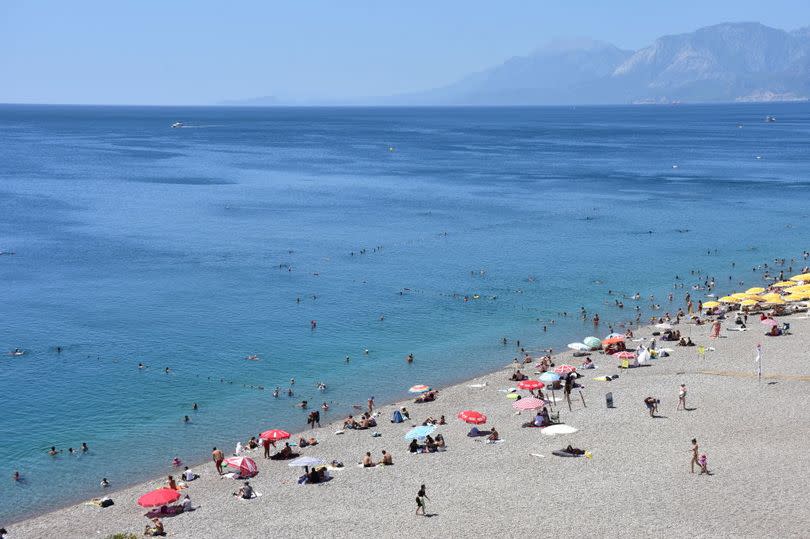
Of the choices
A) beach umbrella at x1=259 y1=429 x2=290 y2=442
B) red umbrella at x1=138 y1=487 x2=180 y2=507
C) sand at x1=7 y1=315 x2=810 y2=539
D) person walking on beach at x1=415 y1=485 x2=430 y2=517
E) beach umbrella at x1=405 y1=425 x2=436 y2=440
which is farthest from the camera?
beach umbrella at x1=259 y1=429 x2=290 y2=442

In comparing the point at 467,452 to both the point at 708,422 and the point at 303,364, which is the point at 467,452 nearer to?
the point at 708,422

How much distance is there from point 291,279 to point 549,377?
2863cm

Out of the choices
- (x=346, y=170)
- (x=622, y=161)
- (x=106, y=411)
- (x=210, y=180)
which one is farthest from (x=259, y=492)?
(x=622, y=161)

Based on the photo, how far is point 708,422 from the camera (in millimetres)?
34156

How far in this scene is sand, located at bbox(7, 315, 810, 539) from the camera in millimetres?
26188

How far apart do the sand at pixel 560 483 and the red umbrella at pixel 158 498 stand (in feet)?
2.26

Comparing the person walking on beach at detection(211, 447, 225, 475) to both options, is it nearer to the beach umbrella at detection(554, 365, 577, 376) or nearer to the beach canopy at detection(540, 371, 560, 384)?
the beach canopy at detection(540, 371, 560, 384)

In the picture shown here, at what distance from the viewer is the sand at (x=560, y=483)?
26188mm

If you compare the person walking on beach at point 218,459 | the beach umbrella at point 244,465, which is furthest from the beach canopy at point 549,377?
the person walking on beach at point 218,459

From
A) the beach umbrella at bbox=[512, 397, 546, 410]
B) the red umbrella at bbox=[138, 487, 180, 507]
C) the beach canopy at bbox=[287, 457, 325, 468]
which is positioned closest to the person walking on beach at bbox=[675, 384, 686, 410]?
the beach umbrella at bbox=[512, 397, 546, 410]

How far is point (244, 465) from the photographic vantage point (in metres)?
32.2

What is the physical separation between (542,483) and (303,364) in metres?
20.1

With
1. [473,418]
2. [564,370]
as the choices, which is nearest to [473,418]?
[473,418]

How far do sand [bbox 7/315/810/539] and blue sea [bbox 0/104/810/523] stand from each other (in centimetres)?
501
